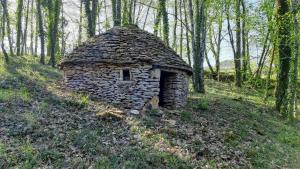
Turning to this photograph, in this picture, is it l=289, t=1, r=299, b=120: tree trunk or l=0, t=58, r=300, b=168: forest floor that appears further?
l=289, t=1, r=299, b=120: tree trunk

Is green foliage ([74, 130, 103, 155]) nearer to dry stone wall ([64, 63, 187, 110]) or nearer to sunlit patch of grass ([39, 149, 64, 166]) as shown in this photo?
sunlit patch of grass ([39, 149, 64, 166])

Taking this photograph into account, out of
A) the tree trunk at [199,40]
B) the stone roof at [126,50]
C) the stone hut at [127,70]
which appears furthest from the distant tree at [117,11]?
the tree trunk at [199,40]

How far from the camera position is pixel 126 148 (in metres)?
7.77

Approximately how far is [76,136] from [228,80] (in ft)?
73.7

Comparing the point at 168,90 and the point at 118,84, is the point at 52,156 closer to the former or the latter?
the point at 118,84

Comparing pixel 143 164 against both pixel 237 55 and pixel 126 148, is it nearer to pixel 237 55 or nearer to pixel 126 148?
pixel 126 148

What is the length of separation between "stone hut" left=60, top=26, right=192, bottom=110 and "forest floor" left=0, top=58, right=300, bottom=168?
0.79 meters

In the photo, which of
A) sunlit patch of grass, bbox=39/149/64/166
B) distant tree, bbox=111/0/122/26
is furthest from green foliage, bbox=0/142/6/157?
distant tree, bbox=111/0/122/26

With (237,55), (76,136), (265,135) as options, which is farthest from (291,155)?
(237,55)

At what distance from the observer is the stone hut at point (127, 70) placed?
12422 mm

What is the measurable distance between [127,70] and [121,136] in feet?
15.2

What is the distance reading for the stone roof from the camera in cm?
A: 1262

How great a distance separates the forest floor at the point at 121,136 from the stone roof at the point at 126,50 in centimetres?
175

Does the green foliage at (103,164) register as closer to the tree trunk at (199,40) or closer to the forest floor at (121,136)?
the forest floor at (121,136)
